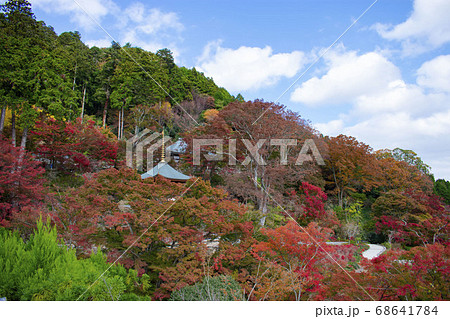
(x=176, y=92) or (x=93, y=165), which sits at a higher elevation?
(x=176, y=92)

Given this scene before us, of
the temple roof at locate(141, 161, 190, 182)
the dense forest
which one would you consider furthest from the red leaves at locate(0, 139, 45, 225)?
the temple roof at locate(141, 161, 190, 182)

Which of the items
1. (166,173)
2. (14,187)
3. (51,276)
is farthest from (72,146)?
(51,276)

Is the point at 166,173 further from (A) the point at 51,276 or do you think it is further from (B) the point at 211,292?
(A) the point at 51,276

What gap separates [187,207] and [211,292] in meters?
1.58

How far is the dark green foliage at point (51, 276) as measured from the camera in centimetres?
322

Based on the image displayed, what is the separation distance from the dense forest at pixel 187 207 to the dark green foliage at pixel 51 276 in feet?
0.06

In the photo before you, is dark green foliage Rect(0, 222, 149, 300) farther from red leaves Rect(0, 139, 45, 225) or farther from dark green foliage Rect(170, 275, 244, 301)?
red leaves Rect(0, 139, 45, 225)

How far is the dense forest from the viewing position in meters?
3.67

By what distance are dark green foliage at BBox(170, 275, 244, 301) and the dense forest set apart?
2 cm

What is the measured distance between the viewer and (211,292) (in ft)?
14.6

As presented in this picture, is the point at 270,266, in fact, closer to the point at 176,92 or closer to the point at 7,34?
the point at 7,34

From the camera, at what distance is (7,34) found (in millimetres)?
9430
